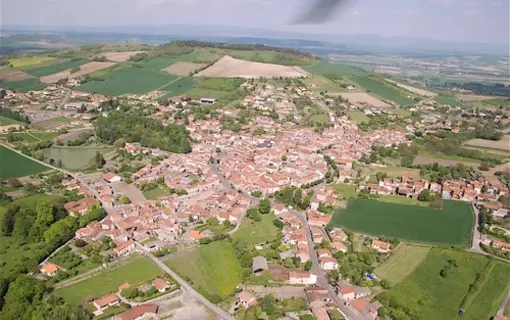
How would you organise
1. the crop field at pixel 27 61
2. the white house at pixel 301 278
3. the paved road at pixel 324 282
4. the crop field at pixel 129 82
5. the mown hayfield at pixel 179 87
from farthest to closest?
the crop field at pixel 27 61 → the crop field at pixel 129 82 → the mown hayfield at pixel 179 87 → the white house at pixel 301 278 → the paved road at pixel 324 282

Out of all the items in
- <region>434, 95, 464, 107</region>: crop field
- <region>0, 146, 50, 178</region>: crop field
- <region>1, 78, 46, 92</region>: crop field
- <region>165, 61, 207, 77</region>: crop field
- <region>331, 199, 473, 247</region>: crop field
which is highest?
<region>165, 61, 207, 77</region>: crop field

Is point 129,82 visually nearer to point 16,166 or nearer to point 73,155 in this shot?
point 73,155

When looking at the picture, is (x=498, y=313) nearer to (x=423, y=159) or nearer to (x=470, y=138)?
(x=423, y=159)

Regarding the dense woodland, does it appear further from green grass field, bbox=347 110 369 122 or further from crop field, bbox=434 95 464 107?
crop field, bbox=434 95 464 107

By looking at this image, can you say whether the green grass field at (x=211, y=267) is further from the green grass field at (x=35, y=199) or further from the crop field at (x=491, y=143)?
the crop field at (x=491, y=143)

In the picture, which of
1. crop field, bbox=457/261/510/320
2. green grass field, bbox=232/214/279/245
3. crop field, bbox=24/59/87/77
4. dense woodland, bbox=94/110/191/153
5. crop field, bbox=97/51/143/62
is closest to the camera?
crop field, bbox=457/261/510/320

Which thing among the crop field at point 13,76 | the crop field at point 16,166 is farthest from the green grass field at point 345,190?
the crop field at point 13,76

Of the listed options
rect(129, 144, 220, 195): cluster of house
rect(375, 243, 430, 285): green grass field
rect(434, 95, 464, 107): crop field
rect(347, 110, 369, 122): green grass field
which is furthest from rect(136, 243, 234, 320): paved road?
rect(434, 95, 464, 107): crop field
